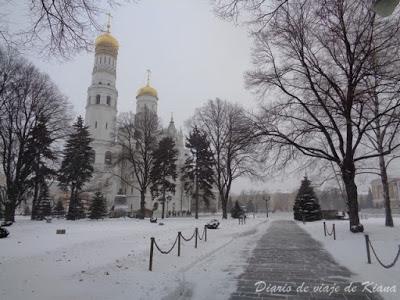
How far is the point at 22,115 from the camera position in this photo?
92.3ft

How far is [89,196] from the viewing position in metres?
55.7

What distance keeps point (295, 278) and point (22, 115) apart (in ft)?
91.0

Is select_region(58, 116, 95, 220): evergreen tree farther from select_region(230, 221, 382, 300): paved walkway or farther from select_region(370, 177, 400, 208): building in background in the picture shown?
select_region(370, 177, 400, 208): building in background

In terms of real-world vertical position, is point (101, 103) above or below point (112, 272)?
above

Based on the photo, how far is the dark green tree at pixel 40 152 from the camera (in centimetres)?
2945

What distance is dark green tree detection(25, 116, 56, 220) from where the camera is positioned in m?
29.5

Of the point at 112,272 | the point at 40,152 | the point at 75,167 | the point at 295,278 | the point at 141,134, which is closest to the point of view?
the point at 295,278

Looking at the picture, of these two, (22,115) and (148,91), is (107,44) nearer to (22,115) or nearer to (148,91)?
(148,91)

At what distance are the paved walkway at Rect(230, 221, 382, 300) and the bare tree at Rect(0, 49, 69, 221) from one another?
21.6 m

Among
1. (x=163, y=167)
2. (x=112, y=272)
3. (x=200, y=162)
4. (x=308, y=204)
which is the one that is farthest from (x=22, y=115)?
(x=308, y=204)

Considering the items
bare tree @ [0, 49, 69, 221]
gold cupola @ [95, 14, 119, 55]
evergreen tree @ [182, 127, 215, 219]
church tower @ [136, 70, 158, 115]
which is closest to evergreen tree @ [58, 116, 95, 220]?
bare tree @ [0, 49, 69, 221]

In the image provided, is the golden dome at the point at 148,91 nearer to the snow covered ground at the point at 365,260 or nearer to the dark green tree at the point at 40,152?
the dark green tree at the point at 40,152

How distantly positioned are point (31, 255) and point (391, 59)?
17.5 metres

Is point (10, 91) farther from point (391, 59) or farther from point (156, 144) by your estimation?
point (391, 59)
